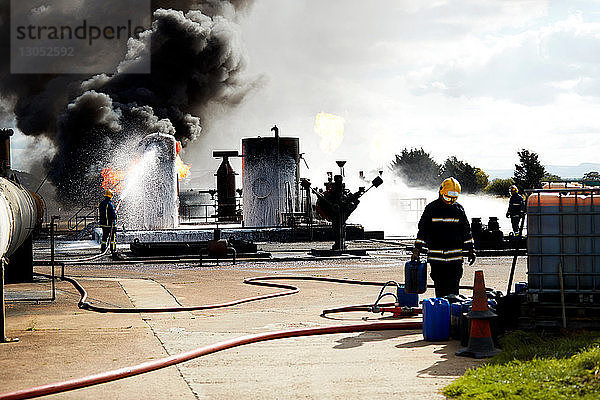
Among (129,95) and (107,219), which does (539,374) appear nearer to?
(107,219)

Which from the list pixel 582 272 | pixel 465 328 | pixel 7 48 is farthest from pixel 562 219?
pixel 7 48

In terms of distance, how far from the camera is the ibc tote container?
8727 millimetres

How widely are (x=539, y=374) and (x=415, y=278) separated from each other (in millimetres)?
3790

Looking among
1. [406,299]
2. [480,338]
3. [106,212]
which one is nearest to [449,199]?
[406,299]

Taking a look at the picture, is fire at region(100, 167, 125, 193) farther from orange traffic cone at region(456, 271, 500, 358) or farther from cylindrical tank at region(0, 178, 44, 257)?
orange traffic cone at region(456, 271, 500, 358)

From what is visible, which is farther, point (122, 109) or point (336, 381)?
point (122, 109)

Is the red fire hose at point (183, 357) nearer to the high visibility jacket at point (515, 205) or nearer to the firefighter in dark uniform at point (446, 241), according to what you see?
the firefighter in dark uniform at point (446, 241)

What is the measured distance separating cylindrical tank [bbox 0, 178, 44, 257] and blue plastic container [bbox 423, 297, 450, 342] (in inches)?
199

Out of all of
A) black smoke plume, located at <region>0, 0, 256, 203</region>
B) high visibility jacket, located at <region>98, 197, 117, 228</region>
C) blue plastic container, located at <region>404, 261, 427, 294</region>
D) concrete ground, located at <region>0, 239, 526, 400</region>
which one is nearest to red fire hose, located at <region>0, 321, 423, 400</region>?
concrete ground, located at <region>0, 239, 526, 400</region>

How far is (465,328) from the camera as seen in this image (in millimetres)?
8469

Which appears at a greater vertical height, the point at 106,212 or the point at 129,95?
the point at 129,95

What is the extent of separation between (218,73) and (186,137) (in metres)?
8.28

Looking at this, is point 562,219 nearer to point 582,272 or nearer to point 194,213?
point 582,272

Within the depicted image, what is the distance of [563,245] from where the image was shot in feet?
29.0
